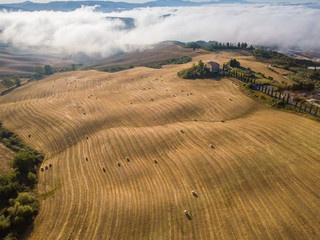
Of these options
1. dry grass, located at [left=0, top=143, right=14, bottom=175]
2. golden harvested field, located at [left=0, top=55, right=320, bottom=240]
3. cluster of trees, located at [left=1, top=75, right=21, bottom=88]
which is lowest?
dry grass, located at [left=0, top=143, right=14, bottom=175]

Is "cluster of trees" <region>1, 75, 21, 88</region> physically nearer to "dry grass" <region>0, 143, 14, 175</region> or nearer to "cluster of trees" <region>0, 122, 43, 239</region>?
"dry grass" <region>0, 143, 14, 175</region>

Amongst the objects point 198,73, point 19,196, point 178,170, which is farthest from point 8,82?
point 178,170

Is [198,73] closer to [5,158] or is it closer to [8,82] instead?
[5,158]

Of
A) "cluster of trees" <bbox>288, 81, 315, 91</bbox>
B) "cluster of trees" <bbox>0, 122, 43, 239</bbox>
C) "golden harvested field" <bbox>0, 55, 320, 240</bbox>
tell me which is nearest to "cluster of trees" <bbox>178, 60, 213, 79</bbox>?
"golden harvested field" <bbox>0, 55, 320, 240</bbox>

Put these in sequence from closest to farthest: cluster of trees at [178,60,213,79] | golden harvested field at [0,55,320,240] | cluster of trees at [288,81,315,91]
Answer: golden harvested field at [0,55,320,240]
cluster of trees at [288,81,315,91]
cluster of trees at [178,60,213,79]

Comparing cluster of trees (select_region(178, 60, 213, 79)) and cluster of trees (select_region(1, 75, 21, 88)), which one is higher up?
cluster of trees (select_region(178, 60, 213, 79))

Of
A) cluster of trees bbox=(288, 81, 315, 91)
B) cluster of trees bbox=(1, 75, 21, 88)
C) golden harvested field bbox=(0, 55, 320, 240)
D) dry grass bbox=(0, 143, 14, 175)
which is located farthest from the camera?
cluster of trees bbox=(1, 75, 21, 88)
